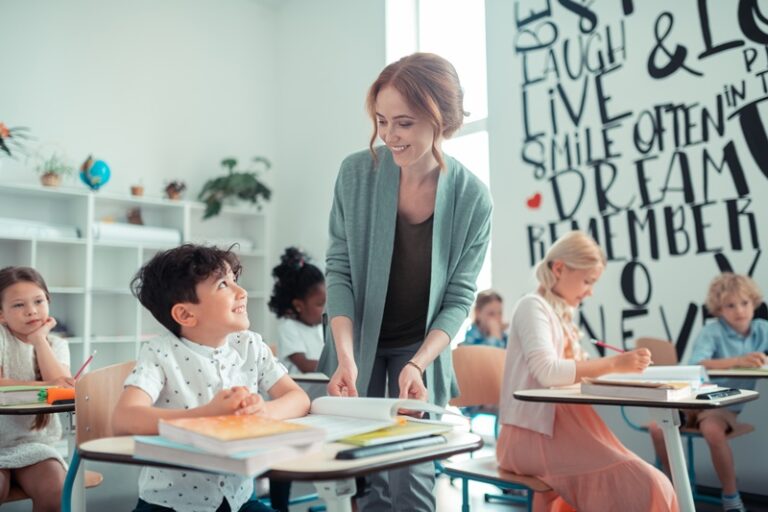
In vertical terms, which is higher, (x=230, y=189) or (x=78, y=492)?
(x=230, y=189)

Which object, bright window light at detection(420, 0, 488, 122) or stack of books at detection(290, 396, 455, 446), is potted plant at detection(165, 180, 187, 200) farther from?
stack of books at detection(290, 396, 455, 446)

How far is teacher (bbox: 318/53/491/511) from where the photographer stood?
1.62 m

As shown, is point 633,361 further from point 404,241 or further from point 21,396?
point 21,396

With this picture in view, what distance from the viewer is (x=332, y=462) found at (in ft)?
2.94

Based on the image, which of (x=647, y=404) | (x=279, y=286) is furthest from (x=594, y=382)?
(x=279, y=286)

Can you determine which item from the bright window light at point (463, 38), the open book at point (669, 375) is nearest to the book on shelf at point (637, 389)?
the open book at point (669, 375)

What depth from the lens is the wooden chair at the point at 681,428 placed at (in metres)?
3.09

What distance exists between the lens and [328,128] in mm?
5859

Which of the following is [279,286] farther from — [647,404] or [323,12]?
[323,12]

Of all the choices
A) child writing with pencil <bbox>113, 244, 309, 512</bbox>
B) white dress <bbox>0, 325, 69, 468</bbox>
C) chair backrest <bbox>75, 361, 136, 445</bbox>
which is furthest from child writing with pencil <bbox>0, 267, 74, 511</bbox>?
child writing with pencil <bbox>113, 244, 309, 512</bbox>

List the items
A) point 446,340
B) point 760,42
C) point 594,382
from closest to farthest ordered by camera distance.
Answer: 1. point 446,340
2. point 594,382
3. point 760,42

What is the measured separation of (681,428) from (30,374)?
2637 millimetres

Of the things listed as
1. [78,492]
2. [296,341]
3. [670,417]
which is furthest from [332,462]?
[296,341]

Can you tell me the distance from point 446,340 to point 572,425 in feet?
2.09
